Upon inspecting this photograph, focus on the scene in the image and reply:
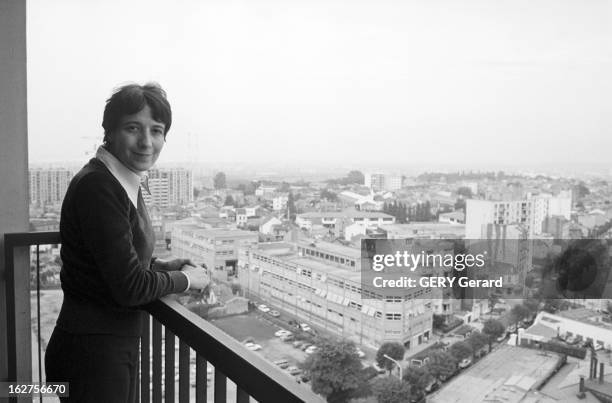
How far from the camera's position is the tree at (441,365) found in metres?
1.60

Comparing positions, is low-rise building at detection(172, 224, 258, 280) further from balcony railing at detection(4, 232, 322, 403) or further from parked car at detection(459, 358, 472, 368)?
parked car at detection(459, 358, 472, 368)

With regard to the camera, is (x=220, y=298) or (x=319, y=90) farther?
(x=319, y=90)

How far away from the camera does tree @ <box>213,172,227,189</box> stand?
2.24 meters

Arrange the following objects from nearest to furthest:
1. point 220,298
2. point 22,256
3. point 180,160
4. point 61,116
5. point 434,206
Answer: point 220,298, point 434,206, point 22,256, point 180,160, point 61,116

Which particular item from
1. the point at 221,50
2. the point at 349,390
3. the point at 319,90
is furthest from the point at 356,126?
the point at 349,390

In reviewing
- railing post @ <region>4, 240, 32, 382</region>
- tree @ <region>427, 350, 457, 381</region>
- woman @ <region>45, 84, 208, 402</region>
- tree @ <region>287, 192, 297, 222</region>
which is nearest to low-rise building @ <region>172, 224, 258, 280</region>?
tree @ <region>287, 192, 297, 222</region>

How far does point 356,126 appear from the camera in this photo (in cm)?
223

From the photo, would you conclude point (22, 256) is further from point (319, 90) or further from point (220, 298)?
point (319, 90)

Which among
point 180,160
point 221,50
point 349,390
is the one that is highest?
point 221,50

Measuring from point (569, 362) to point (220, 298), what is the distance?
111 centimetres

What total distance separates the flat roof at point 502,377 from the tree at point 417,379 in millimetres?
41

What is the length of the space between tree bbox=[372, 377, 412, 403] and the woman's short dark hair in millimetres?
995

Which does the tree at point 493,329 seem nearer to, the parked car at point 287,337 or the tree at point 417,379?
the tree at point 417,379

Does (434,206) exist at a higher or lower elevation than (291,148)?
lower
